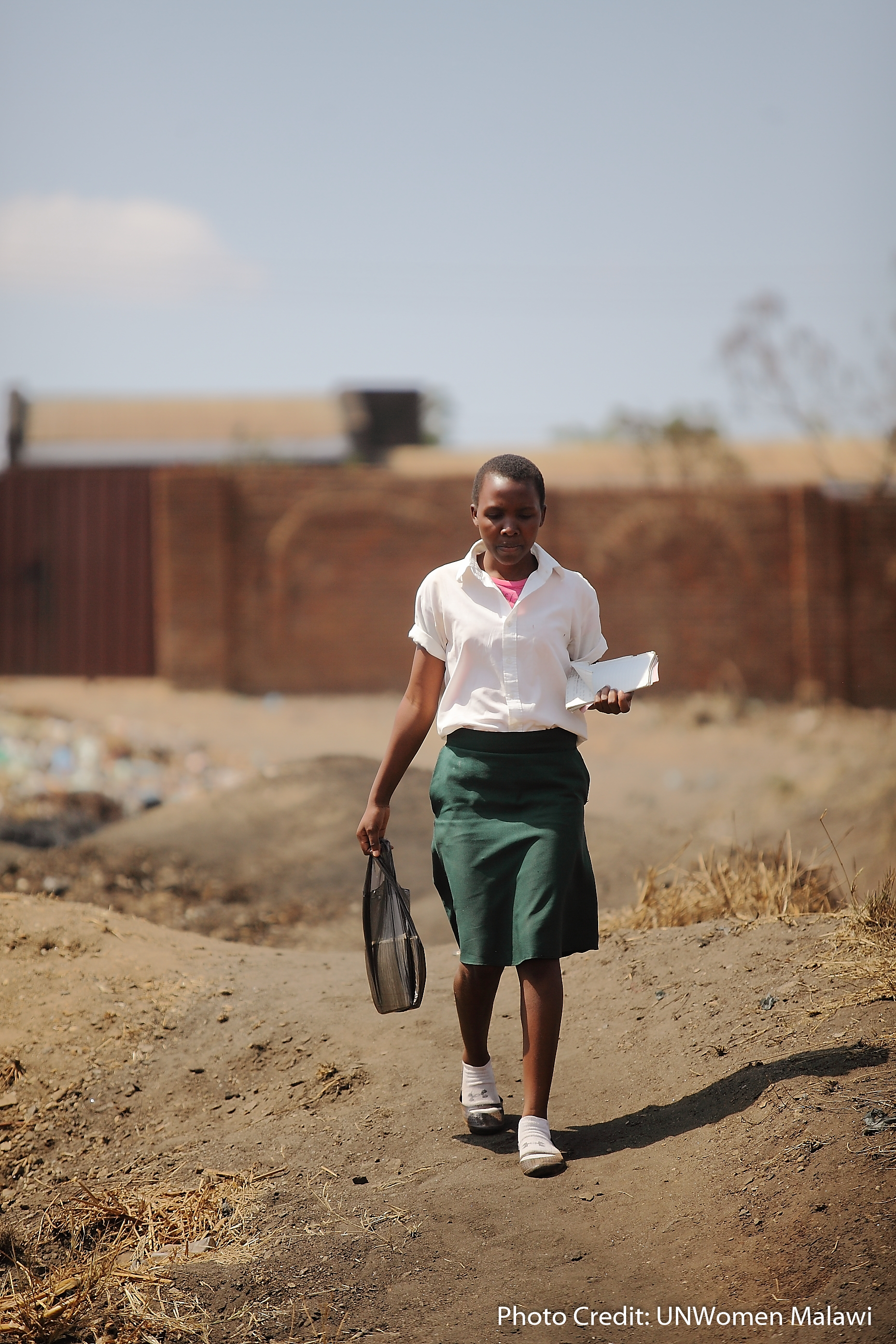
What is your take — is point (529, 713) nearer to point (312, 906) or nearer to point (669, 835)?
point (312, 906)

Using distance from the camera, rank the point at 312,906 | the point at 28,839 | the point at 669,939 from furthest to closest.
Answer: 1. the point at 28,839
2. the point at 312,906
3. the point at 669,939

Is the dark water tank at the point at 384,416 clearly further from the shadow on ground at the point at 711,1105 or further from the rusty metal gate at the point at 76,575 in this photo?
the shadow on ground at the point at 711,1105

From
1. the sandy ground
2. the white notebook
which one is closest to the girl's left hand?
the white notebook

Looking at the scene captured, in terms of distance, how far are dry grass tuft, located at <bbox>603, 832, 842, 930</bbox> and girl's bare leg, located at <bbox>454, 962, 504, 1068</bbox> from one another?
3.72ft

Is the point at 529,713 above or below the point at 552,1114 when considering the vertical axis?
above

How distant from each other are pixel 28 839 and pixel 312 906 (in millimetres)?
2421

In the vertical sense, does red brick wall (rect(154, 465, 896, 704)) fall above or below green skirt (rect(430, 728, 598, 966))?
above

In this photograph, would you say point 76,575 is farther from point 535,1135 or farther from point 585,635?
point 535,1135

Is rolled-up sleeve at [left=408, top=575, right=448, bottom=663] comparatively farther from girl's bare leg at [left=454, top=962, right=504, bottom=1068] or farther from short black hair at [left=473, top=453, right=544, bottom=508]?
girl's bare leg at [left=454, top=962, right=504, bottom=1068]

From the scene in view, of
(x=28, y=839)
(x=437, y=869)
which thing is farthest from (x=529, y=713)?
(x=28, y=839)

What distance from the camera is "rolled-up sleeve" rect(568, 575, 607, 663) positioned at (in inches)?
112

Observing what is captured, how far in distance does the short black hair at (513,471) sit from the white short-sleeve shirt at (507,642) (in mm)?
150

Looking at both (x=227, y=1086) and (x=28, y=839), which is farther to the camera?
(x=28, y=839)

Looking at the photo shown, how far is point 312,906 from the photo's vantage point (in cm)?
654
